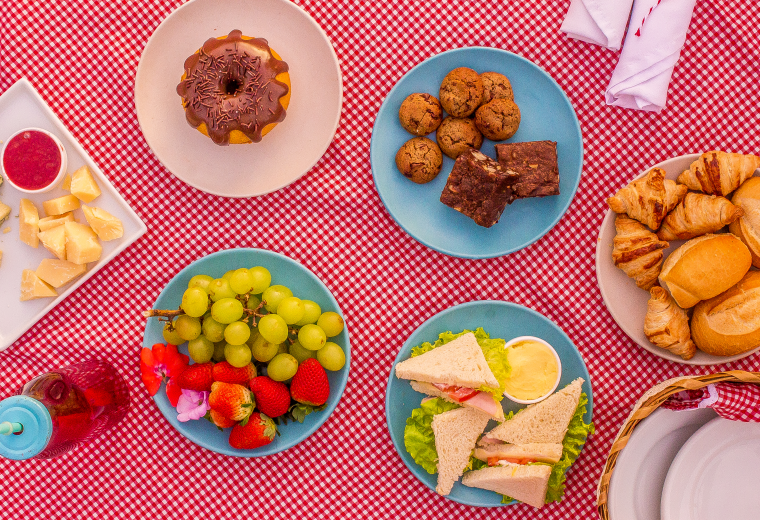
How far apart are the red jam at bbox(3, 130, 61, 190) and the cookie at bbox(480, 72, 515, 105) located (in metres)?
1.27

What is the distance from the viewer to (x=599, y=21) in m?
1.67

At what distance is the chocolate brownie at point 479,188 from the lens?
63.2 inches

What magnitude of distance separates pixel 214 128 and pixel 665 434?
153 centimetres

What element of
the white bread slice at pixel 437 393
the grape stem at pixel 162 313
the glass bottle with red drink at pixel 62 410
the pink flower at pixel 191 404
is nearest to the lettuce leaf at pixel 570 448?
the white bread slice at pixel 437 393

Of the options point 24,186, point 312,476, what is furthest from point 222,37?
point 312,476

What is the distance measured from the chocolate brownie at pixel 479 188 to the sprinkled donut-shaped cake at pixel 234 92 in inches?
21.0

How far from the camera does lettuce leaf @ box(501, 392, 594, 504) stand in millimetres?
1681

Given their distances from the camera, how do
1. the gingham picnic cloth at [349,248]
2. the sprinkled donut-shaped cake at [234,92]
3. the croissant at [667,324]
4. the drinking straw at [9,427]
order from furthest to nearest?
the gingham picnic cloth at [349,248], the croissant at [667,324], the sprinkled donut-shaped cake at [234,92], the drinking straw at [9,427]

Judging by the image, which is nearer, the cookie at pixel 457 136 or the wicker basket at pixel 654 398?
the wicker basket at pixel 654 398

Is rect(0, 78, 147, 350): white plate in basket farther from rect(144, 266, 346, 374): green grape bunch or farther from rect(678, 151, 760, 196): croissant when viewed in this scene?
rect(678, 151, 760, 196): croissant

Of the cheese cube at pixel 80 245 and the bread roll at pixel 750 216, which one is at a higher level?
the bread roll at pixel 750 216

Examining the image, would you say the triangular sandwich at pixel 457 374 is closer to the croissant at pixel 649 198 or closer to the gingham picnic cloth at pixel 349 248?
the gingham picnic cloth at pixel 349 248

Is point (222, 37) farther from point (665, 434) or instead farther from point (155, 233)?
point (665, 434)

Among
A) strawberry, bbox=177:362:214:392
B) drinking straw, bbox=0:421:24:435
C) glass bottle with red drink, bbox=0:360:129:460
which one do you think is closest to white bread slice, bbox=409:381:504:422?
strawberry, bbox=177:362:214:392
